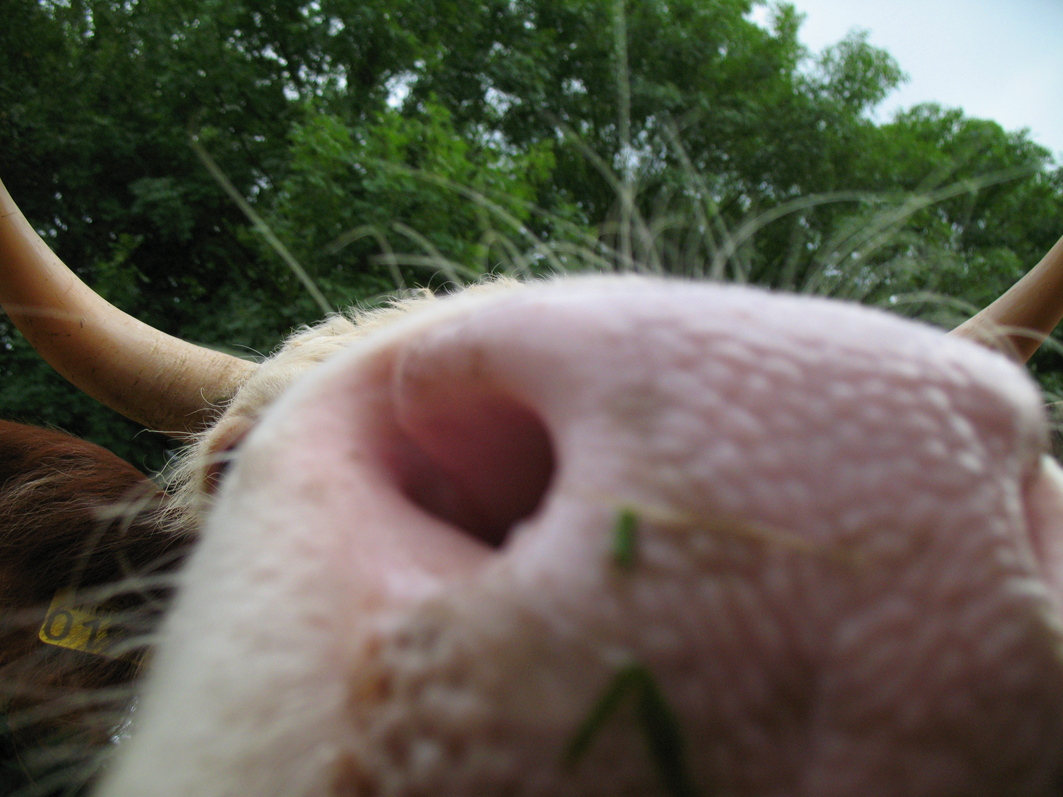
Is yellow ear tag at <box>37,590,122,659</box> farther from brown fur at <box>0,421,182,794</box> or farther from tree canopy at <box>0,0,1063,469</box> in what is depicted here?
tree canopy at <box>0,0,1063,469</box>

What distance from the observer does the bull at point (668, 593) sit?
34 centimetres

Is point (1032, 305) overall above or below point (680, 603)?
above

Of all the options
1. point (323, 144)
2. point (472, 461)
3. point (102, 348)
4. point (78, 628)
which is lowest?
point (78, 628)

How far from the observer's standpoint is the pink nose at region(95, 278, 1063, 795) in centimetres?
34

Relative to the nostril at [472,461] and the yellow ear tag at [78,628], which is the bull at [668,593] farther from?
the yellow ear tag at [78,628]

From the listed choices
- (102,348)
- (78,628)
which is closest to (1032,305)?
(102,348)

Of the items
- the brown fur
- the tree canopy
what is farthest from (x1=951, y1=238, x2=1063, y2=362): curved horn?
the tree canopy

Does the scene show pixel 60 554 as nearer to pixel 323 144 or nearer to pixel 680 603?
pixel 680 603

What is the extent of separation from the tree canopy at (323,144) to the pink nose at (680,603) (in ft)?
12.8

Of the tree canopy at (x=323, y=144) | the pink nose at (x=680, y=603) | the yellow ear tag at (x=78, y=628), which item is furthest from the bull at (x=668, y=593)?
the tree canopy at (x=323, y=144)

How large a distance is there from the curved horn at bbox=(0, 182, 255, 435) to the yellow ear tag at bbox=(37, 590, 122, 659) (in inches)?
17.3

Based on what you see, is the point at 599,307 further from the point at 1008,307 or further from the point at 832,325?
the point at 1008,307

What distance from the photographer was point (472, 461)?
501 millimetres

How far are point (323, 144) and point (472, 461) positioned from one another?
479cm
